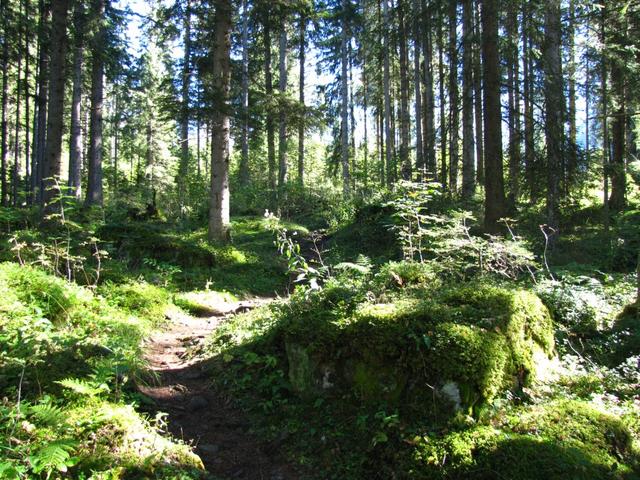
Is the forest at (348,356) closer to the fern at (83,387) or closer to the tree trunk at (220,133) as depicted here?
the fern at (83,387)

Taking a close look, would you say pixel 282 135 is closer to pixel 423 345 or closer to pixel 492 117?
pixel 492 117

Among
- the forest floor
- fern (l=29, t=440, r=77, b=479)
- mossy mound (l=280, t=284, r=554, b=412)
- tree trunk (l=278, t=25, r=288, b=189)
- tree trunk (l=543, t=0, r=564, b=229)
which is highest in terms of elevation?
tree trunk (l=278, t=25, r=288, b=189)

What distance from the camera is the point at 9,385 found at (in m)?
3.53

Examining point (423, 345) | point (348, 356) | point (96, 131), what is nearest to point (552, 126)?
point (423, 345)

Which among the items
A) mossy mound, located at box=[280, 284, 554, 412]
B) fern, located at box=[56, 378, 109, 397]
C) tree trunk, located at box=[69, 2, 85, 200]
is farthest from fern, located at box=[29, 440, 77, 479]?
tree trunk, located at box=[69, 2, 85, 200]

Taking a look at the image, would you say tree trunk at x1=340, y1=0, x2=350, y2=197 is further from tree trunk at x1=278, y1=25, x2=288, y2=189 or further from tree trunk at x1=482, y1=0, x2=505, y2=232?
tree trunk at x1=482, y1=0, x2=505, y2=232

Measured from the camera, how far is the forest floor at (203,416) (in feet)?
11.6

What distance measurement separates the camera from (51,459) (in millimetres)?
2475

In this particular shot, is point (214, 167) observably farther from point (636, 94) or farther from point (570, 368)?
point (636, 94)

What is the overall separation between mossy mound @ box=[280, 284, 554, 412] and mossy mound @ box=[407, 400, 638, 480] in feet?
1.11

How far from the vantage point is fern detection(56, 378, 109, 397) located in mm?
3322

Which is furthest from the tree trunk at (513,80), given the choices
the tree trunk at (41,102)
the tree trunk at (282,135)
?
the tree trunk at (41,102)

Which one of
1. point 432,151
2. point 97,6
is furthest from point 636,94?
point 97,6

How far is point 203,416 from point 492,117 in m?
8.25
